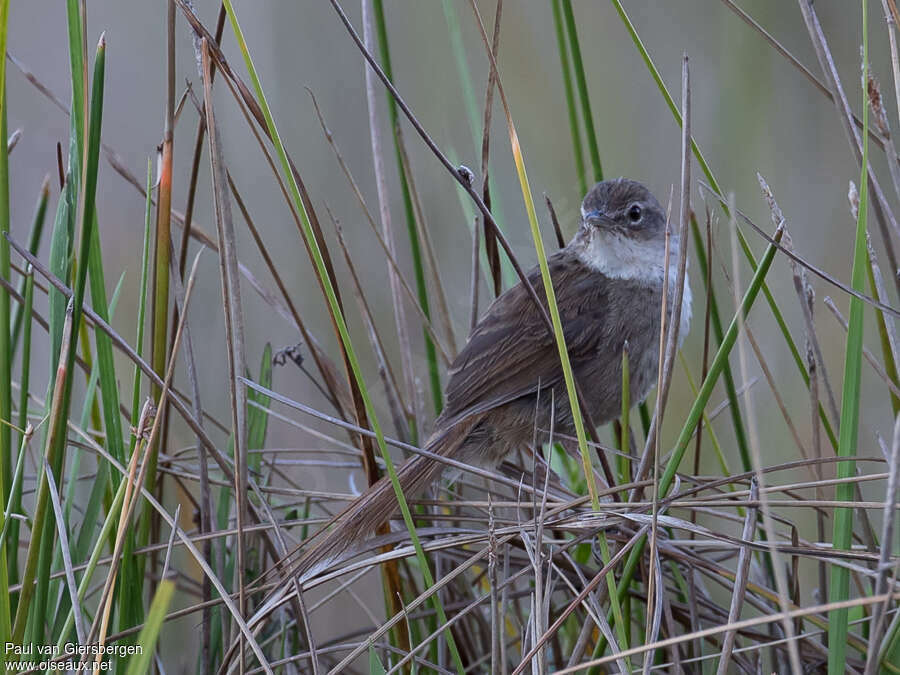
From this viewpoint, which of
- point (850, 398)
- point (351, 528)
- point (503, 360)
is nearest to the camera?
point (850, 398)

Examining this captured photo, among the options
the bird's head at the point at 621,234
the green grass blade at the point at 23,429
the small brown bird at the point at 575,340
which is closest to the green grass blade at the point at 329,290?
the green grass blade at the point at 23,429

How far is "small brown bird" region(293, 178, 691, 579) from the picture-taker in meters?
2.53

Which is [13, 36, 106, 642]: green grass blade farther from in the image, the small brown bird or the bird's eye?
the bird's eye

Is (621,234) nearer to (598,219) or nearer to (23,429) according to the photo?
(598,219)

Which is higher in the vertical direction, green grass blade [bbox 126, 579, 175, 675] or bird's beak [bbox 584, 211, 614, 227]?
bird's beak [bbox 584, 211, 614, 227]

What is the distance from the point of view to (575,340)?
8.85ft

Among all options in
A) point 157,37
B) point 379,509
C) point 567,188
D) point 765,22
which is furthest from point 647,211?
point 157,37

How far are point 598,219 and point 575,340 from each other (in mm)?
349

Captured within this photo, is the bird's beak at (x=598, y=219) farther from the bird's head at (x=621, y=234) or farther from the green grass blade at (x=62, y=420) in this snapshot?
the green grass blade at (x=62, y=420)

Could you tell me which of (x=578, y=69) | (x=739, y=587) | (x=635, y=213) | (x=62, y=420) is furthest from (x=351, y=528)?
(x=635, y=213)

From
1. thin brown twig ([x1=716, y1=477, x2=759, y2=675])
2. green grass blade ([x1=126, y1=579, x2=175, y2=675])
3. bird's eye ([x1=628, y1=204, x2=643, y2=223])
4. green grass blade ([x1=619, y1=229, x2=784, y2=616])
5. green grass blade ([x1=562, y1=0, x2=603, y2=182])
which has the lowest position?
thin brown twig ([x1=716, y1=477, x2=759, y2=675])

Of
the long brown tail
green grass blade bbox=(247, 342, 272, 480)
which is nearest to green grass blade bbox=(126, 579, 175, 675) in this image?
the long brown tail

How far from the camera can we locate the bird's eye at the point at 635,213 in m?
2.82

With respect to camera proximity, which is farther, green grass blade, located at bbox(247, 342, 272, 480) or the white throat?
the white throat
